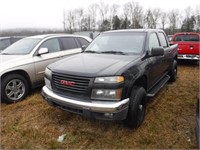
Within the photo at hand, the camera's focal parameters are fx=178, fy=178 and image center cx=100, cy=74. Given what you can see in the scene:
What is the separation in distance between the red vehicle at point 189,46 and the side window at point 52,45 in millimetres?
6177

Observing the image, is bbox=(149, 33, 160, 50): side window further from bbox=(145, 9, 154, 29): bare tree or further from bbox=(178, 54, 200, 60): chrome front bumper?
bbox=(145, 9, 154, 29): bare tree

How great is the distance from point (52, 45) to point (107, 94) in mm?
3406

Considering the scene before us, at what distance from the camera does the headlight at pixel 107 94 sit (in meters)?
2.70

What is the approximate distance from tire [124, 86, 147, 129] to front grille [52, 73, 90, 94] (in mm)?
815

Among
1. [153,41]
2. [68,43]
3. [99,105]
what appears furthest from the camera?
[68,43]

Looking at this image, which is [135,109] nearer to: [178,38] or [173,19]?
[178,38]

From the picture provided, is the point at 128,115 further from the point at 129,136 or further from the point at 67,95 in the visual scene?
the point at 67,95

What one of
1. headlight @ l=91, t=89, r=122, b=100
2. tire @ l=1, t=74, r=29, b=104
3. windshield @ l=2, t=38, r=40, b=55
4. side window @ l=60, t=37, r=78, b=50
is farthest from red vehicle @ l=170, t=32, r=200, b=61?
tire @ l=1, t=74, r=29, b=104

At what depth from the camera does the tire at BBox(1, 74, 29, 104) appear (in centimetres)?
425

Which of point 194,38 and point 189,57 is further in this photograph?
point 194,38

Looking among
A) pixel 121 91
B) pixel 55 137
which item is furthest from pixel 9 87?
pixel 121 91

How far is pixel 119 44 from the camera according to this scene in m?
3.98

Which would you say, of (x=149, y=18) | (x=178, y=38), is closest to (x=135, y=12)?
(x=149, y=18)

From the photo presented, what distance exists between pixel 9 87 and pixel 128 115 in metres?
3.04
